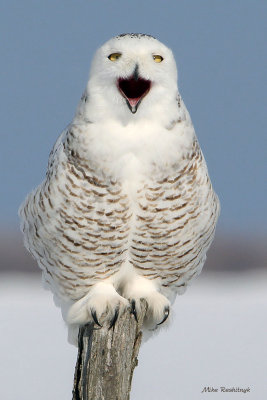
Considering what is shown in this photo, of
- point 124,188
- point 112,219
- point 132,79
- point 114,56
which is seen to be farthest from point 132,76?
point 112,219

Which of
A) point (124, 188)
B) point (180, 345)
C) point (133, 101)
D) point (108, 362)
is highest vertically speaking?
point (180, 345)

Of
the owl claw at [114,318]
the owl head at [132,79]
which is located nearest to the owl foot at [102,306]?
the owl claw at [114,318]

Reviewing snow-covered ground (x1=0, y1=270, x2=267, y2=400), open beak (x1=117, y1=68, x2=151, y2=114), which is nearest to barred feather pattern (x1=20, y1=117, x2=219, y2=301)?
open beak (x1=117, y1=68, x2=151, y2=114)

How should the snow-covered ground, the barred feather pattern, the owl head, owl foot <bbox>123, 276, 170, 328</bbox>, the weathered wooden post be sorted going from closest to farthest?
the owl head
the barred feather pattern
the weathered wooden post
owl foot <bbox>123, 276, 170, 328</bbox>
the snow-covered ground

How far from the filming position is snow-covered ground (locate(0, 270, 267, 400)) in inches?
358

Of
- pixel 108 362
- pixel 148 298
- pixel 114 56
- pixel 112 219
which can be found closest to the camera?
pixel 114 56

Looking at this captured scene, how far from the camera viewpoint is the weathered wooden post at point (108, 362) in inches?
198

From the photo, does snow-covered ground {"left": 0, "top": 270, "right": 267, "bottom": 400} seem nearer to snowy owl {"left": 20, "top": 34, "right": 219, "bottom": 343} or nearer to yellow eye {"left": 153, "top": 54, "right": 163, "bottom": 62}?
snowy owl {"left": 20, "top": 34, "right": 219, "bottom": 343}

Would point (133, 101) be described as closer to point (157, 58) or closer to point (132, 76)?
point (132, 76)

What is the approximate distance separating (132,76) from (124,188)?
550mm

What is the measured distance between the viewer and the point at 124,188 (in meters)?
4.76

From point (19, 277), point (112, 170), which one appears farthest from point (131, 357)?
point (19, 277)

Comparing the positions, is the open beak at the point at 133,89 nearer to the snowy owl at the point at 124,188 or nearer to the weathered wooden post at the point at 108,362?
the snowy owl at the point at 124,188

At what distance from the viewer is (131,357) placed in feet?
16.7
